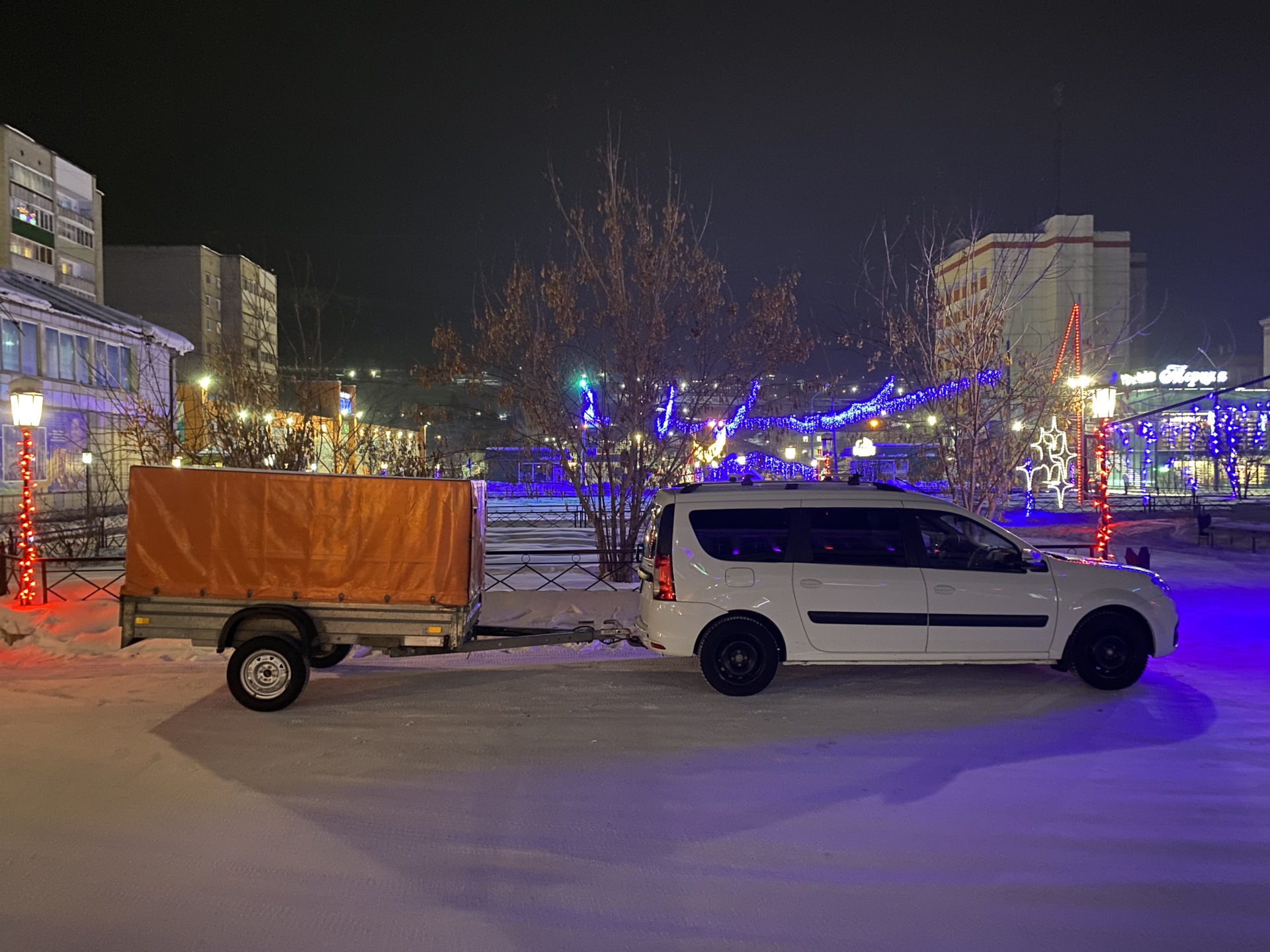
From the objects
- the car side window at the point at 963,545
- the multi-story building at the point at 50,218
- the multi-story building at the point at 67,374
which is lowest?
the car side window at the point at 963,545

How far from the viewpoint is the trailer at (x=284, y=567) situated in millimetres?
7547

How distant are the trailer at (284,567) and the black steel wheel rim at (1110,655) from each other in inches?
237

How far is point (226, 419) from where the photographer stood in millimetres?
15992

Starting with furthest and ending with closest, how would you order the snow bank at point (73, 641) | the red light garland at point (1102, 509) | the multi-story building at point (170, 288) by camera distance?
the multi-story building at point (170, 288)
the red light garland at point (1102, 509)
the snow bank at point (73, 641)

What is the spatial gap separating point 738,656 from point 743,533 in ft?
3.85

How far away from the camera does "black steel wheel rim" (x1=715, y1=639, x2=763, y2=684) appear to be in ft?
25.9

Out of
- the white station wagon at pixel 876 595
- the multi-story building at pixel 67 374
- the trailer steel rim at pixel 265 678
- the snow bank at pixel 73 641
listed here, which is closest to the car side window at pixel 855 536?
the white station wagon at pixel 876 595

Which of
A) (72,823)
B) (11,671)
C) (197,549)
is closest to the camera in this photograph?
(72,823)

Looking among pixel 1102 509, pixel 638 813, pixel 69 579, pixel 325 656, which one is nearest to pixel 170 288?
pixel 69 579

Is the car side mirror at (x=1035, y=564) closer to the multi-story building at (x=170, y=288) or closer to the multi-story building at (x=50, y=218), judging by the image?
the multi-story building at (x=50, y=218)

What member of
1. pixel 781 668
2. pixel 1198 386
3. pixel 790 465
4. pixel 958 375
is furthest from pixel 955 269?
pixel 1198 386

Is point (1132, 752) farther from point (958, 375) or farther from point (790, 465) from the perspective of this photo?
point (790, 465)

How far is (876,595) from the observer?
307 inches

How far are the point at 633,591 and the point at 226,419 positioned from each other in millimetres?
8974
